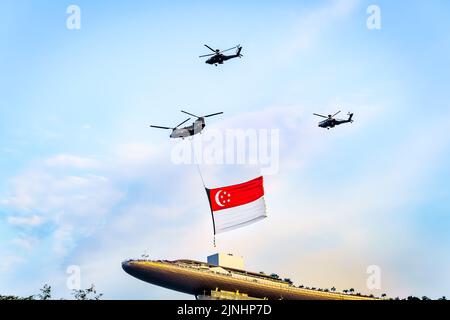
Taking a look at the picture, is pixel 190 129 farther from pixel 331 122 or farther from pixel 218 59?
pixel 331 122

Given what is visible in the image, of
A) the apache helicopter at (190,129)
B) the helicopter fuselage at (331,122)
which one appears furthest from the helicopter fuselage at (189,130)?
the helicopter fuselage at (331,122)

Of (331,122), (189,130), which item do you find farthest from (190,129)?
(331,122)

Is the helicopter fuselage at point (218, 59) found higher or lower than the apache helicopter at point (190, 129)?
higher

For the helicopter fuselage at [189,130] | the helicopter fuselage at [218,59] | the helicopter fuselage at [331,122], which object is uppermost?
the helicopter fuselage at [218,59]

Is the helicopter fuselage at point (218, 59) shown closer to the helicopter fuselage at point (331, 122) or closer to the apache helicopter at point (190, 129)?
the apache helicopter at point (190, 129)

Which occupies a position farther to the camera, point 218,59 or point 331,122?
point 331,122

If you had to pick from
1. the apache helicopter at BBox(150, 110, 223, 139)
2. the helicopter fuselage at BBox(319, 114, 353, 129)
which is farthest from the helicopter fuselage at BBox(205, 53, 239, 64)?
the helicopter fuselage at BBox(319, 114, 353, 129)
